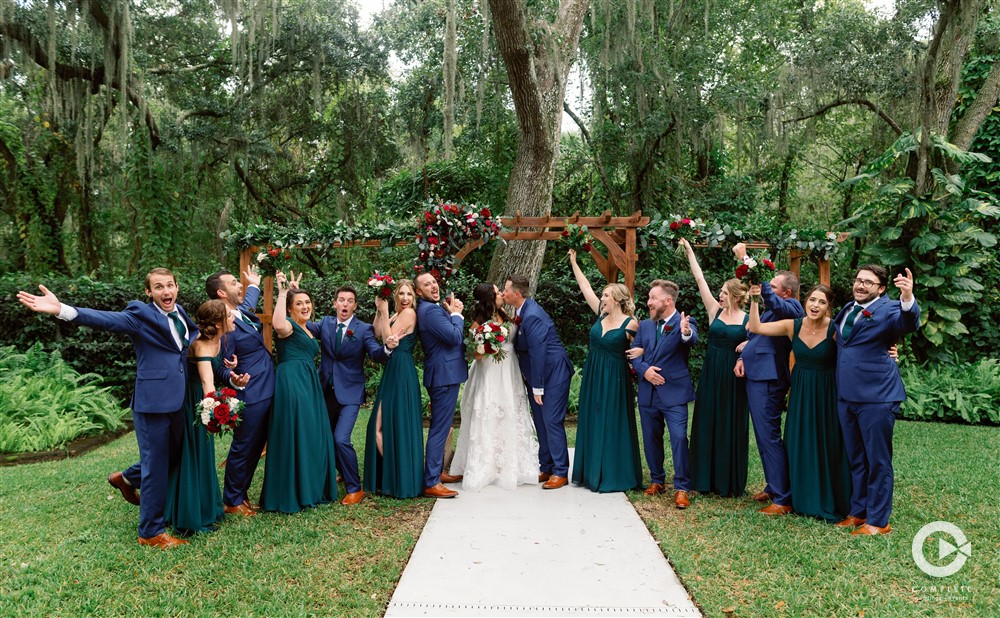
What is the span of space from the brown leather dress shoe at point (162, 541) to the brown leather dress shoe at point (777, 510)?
3.96 m

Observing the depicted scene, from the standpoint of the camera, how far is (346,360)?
17.5ft

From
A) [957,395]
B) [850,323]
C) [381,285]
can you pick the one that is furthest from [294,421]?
[957,395]

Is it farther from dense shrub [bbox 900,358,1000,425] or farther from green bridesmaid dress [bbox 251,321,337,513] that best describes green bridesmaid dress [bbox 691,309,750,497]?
dense shrub [bbox 900,358,1000,425]

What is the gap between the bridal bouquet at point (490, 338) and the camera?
5.40 metres

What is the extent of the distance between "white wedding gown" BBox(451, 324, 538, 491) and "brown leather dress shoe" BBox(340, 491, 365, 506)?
2.84 feet

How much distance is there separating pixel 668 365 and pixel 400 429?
7.09 ft

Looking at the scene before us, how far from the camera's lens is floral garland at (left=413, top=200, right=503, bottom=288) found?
642cm

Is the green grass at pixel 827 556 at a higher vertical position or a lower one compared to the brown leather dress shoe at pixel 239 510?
higher

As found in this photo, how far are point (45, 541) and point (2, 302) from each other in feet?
21.8

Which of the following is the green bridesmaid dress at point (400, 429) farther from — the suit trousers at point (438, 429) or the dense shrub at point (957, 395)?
the dense shrub at point (957, 395)

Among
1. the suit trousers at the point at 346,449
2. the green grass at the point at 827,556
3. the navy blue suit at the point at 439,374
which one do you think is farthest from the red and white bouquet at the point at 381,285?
the green grass at the point at 827,556

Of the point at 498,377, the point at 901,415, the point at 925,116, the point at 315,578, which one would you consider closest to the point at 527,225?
the point at 498,377

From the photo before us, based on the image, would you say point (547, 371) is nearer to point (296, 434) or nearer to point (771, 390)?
point (771, 390)

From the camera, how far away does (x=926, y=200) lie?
9.05 m
